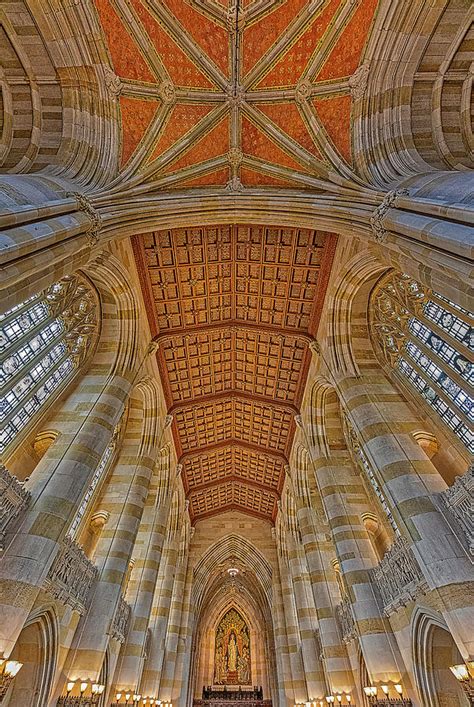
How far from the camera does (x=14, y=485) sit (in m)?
7.99

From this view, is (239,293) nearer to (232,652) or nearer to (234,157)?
(234,157)

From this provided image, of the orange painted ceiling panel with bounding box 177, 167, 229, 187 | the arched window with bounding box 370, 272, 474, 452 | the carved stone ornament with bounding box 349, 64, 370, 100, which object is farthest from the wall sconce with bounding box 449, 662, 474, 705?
the orange painted ceiling panel with bounding box 177, 167, 229, 187

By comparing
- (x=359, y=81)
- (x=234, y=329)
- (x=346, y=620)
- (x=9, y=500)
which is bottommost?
(x=9, y=500)

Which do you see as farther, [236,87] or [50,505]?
[236,87]

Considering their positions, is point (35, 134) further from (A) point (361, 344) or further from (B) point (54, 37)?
(A) point (361, 344)

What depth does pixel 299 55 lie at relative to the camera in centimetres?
→ 1024

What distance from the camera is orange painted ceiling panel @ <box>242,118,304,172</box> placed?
1132cm

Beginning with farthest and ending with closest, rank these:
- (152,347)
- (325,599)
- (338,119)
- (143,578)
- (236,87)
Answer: (152,347) → (143,578) → (325,599) → (236,87) → (338,119)

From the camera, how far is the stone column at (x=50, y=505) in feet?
23.3

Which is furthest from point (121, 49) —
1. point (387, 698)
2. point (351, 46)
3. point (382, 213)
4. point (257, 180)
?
point (387, 698)

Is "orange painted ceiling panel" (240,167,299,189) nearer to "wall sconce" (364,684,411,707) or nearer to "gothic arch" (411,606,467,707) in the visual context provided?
"gothic arch" (411,606,467,707)

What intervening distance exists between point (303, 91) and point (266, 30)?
5.71ft

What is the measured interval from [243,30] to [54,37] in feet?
15.7

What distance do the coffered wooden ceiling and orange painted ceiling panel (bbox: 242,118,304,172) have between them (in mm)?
2015
